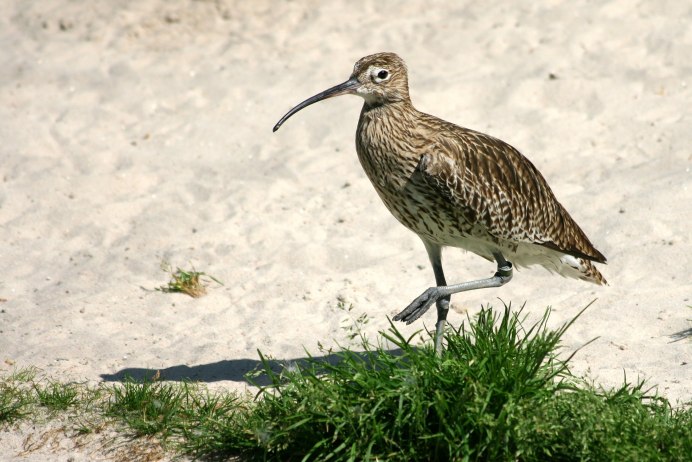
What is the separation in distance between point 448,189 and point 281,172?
10.1 feet

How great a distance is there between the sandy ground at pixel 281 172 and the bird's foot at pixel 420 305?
94 cm

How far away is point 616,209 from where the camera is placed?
7602mm

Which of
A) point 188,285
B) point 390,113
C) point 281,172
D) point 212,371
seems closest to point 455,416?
point 212,371

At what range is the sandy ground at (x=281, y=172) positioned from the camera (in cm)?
648

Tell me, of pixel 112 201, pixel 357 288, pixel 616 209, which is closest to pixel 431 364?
pixel 357 288

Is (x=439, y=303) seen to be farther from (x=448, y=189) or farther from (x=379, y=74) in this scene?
(x=379, y=74)

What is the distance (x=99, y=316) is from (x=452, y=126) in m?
2.82

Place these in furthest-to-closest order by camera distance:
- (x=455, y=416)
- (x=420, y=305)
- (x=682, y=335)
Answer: (x=682, y=335), (x=420, y=305), (x=455, y=416)

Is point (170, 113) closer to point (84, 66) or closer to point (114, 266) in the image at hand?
point (84, 66)

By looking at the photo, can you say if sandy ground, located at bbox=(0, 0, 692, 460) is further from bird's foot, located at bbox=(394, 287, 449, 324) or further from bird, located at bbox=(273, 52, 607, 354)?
bird's foot, located at bbox=(394, 287, 449, 324)

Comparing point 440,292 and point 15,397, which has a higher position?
point 440,292

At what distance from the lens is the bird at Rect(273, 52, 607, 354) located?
18.8 ft

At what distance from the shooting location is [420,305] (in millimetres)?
5605

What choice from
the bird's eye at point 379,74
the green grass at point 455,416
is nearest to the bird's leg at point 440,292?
the green grass at point 455,416
